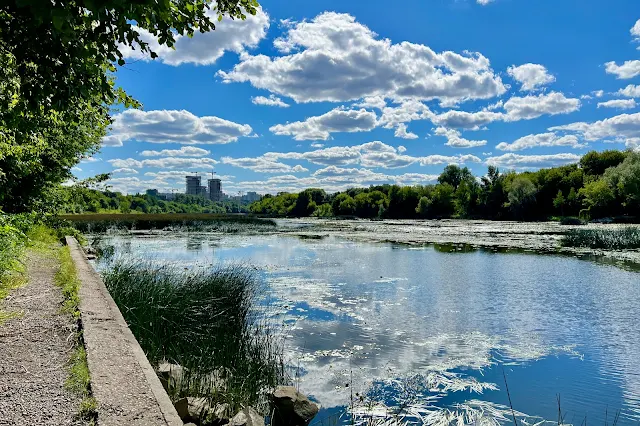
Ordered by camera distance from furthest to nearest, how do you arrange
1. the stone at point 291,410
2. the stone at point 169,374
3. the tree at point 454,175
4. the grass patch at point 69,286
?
the tree at point 454,175 < the grass patch at point 69,286 < the stone at point 169,374 < the stone at point 291,410

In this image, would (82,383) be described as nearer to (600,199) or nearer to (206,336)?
(206,336)

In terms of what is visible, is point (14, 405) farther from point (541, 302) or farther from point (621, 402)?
point (541, 302)

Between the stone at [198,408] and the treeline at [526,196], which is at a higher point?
the treeline at [526,196]

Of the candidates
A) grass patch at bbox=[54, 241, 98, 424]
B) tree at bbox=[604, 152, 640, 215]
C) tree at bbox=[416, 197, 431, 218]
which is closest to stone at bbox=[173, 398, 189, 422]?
grass patch at bbox=[54, 241, 98, 424]

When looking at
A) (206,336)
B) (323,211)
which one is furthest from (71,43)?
(323,211)

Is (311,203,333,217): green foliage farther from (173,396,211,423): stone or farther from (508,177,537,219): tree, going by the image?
(173,396,211,423): stone

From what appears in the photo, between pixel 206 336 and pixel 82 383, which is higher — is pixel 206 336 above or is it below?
below

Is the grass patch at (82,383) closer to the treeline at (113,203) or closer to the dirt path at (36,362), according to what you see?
the dirt path at (36,362)

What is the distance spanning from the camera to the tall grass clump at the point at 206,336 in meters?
5.74

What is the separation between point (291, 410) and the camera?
521 centimetres

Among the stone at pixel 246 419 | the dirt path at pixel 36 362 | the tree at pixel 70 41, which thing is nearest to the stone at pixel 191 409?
the stone at pixel 246 419

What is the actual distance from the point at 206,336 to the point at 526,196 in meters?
75.6

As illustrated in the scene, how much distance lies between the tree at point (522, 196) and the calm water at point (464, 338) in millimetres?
59955

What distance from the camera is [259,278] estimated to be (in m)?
15.1
